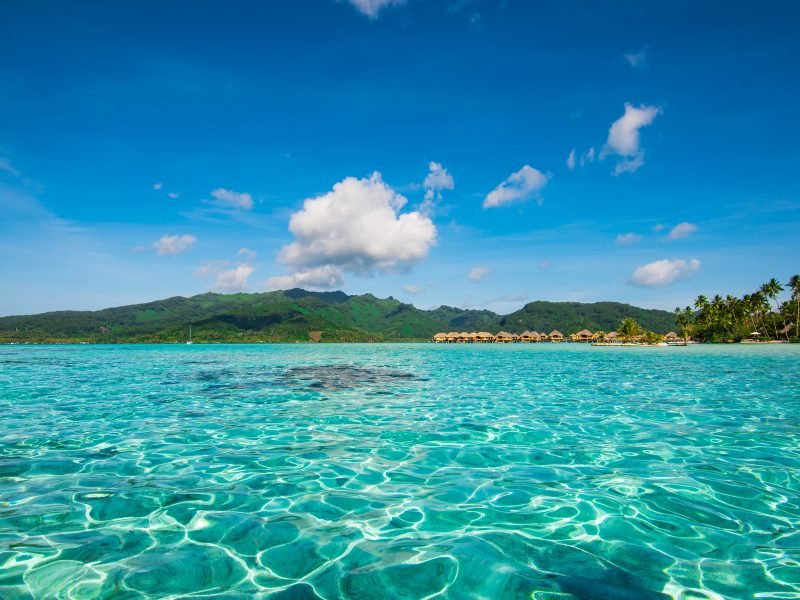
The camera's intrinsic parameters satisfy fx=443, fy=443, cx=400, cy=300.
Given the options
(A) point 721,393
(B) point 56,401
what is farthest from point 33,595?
(A) point 721,393

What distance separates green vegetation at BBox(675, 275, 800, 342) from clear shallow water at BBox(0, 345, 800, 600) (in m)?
102

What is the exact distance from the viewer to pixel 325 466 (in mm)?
7797

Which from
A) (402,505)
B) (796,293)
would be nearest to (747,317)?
(796,293)

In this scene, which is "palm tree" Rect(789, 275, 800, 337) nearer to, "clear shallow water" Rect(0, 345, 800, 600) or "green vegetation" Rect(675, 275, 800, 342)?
"green vegetation" Rect(675, 275, 800, 342)

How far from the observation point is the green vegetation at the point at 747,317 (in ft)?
300

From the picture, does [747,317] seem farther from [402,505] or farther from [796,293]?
[402,505]

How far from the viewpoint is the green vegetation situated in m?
91.5

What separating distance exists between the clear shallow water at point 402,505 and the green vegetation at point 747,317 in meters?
102

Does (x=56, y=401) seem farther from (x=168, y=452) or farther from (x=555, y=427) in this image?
(x=555, y=427)

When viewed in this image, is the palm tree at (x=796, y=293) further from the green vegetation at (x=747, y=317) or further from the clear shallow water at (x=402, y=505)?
the clear shallow water at (x=402, y=505)

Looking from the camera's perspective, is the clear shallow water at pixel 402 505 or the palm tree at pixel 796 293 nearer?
the clear shallow water at pixel 402 505

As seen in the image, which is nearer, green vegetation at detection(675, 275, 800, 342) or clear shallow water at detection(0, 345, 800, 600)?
clear shallow water at detection(0, 345, 800, 600)

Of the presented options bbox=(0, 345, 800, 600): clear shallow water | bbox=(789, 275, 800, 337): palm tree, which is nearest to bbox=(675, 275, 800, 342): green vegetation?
bbox=(789, 275, 800, 337): palm tree

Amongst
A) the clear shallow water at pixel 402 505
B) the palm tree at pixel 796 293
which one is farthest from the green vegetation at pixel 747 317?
the clear shallow water at pixel 402 505
